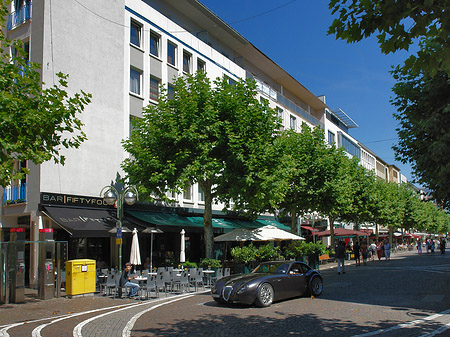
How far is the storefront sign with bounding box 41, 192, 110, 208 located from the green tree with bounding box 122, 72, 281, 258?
7.35 ft

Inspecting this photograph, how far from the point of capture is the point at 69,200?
20.4 m

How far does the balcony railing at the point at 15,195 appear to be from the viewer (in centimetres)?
2023

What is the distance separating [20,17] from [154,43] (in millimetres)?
7746

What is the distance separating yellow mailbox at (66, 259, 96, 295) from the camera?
16.3 m

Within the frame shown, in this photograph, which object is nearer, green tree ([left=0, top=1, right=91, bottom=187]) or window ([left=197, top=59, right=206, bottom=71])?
green tree ([left=0, top=1, right=91, bottom=187])

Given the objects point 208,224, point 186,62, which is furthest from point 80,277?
point 186,62

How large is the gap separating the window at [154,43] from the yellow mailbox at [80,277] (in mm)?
14719

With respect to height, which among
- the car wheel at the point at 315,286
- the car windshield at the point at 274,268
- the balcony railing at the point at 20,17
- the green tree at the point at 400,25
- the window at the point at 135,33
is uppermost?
the window at the point at 135,33

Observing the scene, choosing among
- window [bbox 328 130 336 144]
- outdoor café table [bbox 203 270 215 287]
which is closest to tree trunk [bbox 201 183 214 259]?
outdoor café table [bbox 203 270 215 287]

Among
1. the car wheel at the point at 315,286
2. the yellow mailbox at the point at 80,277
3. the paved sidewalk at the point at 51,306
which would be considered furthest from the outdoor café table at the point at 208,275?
the car wheel at the point at 315,286

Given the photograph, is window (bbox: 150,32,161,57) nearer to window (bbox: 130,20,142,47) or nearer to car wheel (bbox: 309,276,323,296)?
window (bbox: 130,20,142,47)

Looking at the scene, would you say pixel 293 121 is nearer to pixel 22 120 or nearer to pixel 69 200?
pixel 69 200

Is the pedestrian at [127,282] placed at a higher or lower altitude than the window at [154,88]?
lower

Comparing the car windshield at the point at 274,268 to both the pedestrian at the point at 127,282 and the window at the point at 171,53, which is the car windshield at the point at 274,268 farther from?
the window at the point at 171,53
